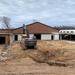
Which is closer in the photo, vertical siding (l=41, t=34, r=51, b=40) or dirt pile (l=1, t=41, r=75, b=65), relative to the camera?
dirt pile (l=1, t=41, r=75, b=65)

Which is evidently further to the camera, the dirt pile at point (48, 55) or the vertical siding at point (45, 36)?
the vertical siding at point (45, 36)

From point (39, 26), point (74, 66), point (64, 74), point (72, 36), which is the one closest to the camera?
point (64, 74)

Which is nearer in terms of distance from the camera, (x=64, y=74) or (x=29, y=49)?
(x=64, y=74)

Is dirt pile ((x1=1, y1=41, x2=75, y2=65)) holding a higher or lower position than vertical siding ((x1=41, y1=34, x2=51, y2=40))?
lower

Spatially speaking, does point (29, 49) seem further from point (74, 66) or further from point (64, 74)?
point (64, 74)

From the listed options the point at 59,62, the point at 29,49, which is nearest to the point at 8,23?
the point at 29,49

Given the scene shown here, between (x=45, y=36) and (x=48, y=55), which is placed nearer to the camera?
(x=48, y=55)

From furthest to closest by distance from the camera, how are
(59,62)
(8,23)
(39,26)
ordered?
(8,23)
(39,26)
(59,62)

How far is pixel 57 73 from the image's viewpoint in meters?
14.9

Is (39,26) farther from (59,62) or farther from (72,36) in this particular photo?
(59,62)

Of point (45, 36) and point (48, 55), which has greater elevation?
point (45, 36)

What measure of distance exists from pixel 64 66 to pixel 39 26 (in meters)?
40.0

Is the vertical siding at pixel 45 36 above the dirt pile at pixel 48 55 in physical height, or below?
above

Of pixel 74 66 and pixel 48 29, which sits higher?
pixel 48 29
